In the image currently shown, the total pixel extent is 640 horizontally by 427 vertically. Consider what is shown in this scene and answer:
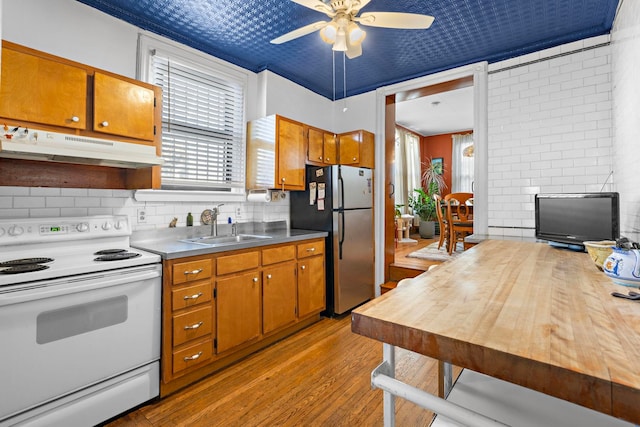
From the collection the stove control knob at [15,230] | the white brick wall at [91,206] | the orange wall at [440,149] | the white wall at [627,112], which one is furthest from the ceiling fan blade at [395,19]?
the orange wall at [440,149]

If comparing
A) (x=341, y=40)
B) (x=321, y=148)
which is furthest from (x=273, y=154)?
(x=341, y=40)

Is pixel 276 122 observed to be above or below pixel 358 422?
above

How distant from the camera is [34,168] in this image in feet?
6.44

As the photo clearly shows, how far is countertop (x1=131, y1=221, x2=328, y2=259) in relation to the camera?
2.08 meters

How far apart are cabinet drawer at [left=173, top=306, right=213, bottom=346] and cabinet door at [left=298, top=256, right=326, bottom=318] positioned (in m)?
0.97

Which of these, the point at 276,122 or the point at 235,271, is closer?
the point at 235,271

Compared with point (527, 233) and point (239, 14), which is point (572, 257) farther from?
point (239, 14)

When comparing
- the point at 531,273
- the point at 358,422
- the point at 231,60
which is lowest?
the point at 358,422

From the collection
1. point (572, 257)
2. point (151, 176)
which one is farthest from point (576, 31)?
point (151, 176)

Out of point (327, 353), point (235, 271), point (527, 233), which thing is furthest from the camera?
point (527, 233)

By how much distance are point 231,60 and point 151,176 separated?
159cm

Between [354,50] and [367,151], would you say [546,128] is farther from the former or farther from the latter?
[354,50]

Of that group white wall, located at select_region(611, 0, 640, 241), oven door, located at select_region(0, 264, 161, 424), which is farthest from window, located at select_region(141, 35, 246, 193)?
white wall, located at select_region(611, 0, 640, 241)

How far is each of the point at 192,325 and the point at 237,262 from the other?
0.52 m
